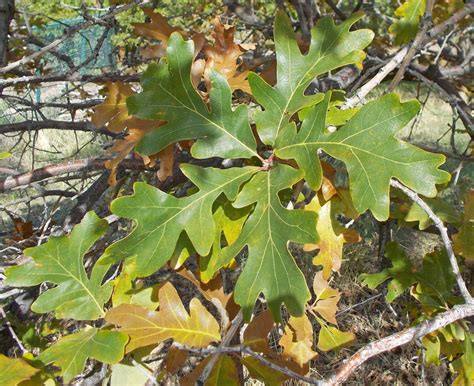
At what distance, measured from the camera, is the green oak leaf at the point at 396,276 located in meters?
1.57

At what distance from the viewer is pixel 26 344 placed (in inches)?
60.1

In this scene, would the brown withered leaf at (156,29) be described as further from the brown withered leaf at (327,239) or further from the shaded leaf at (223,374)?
the shaded leaf at (223,374)

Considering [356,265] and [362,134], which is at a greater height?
[362,134]

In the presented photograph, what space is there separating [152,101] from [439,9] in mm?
1834

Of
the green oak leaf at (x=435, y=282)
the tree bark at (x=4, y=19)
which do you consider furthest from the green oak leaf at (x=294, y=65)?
the tree bark at (x=4, y=19)

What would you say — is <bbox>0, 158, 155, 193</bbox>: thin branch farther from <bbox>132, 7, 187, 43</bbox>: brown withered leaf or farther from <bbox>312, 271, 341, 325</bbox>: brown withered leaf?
<bbox>312, 271, 341, 325</bbox>: brown withered leaf

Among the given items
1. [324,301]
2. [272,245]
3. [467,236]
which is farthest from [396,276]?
[272,245]

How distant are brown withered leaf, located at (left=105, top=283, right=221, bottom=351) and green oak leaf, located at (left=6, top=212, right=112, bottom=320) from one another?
0.08 meters

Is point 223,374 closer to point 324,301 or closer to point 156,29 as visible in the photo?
point 324,301

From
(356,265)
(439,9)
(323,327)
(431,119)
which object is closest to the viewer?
(323,327)

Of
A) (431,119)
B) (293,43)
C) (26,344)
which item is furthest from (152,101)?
(431,119)

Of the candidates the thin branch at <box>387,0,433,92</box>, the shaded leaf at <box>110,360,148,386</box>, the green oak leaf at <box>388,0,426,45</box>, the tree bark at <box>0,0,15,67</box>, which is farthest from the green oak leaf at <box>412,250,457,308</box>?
the tree bark at <box>0,0,15,67</box>

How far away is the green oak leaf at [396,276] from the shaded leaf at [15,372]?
3.25 ft

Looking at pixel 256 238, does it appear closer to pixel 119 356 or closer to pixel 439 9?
pixel 119 356
